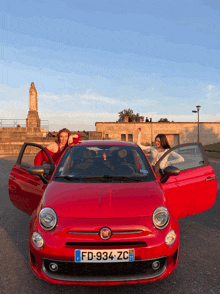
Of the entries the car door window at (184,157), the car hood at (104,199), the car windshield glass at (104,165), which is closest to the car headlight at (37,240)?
the car hood at (104,199)

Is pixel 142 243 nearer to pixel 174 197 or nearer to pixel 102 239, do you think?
pixel 102 239

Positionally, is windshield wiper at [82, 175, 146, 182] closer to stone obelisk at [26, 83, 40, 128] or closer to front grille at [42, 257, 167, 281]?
front grille at [42, 257, 167, 281]

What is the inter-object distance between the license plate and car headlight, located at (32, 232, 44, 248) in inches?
14.1

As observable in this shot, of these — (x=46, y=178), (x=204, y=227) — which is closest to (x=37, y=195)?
(x=46, y=178)

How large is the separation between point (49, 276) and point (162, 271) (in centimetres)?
106

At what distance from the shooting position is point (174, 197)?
3.85 meters

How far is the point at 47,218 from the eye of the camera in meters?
2.61

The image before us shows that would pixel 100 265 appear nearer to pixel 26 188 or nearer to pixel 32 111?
pixel 26 188

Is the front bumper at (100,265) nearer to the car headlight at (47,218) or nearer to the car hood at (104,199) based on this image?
the car headlight at (47,218)

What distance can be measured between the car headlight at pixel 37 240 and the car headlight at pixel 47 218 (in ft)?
0.29

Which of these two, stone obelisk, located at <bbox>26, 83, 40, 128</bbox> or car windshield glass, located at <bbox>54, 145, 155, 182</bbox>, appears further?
stone obelisk, located at <bbox>26, 83, 40, 128</bbox>

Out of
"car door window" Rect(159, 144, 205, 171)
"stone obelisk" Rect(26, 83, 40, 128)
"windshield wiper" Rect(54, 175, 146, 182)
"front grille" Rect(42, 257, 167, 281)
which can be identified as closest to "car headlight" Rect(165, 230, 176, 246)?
"front grille" Rect(42, 257, 167, 281)

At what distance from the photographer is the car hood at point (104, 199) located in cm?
259

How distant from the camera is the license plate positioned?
2387mm
